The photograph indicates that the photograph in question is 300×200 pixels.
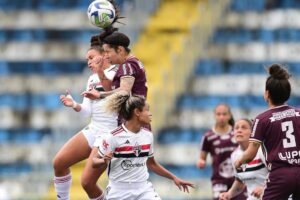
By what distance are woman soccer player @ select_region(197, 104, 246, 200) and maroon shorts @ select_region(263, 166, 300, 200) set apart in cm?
410

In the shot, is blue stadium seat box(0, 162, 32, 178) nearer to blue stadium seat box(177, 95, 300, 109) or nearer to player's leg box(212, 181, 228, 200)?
blue stadium seat box(177, 95, 300, 109)

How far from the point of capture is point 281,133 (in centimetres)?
1003

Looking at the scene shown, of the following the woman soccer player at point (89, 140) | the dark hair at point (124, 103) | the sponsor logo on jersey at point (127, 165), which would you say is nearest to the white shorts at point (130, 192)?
the sponsor logo on jersey at point (127, 165)

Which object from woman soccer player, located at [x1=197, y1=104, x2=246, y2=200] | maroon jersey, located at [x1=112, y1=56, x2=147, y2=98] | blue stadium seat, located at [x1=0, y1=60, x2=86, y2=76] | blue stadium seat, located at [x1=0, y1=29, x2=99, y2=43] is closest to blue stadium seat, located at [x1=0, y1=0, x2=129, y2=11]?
blue stadium seat, located at [x1=0, y1=29, x2=99, y2=43]

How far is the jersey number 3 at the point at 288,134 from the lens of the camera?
32.8ft

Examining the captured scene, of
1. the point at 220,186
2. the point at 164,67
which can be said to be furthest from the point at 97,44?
the point at 164,67

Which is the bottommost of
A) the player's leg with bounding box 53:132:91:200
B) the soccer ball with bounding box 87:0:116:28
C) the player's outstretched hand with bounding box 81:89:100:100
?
the player's leg with bounding box 53:132:91:200

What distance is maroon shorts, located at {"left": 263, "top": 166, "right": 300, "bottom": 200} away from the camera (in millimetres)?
10023

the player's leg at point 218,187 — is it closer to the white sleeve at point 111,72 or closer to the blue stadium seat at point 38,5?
the white sleeve at point 111,72

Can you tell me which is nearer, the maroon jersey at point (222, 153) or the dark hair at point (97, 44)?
the dark hair at point (97, 44)

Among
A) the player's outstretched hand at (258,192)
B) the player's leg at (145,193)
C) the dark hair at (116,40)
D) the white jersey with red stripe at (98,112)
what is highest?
the dark hair at (116,40)

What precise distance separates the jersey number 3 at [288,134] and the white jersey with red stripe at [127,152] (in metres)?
1.33

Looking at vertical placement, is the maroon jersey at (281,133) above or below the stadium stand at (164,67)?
below

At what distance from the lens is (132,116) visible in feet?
34.5
